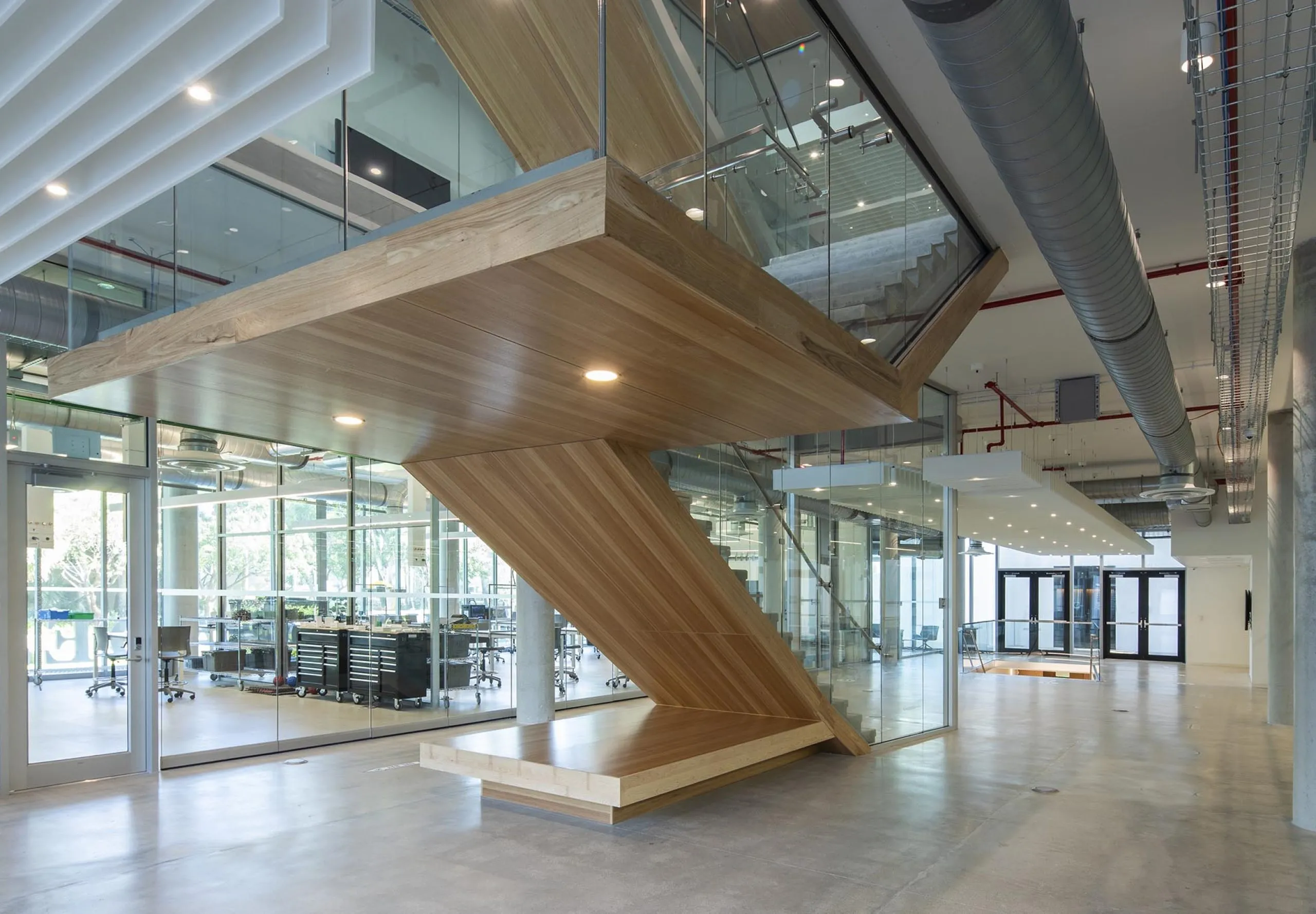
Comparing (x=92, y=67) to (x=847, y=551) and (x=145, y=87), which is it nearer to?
(x=145, y=87)

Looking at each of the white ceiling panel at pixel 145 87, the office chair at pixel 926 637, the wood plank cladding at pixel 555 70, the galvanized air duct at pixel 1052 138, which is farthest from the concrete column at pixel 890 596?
the white ceiling panel at pixel 145 87

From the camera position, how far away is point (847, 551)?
9320 millimetres

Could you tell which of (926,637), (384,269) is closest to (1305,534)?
(926,637)

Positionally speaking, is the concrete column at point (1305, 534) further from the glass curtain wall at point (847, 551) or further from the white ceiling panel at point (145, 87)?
the white ceiling panel at point (145, 87)

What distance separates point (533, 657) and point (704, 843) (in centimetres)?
449

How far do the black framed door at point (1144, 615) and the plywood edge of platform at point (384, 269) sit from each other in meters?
28.3

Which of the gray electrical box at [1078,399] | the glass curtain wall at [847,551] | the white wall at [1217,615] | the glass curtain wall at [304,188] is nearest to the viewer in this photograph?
the glass curtain wall at [304,188]

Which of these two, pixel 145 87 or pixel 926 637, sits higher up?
pixel 145 87

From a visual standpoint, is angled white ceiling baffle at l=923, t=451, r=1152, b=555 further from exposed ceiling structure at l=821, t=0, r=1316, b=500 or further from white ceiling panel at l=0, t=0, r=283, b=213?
white ceiling panel at l=0, t=0, r=283, b=213

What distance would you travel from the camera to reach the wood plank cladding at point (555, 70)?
488 centimetres

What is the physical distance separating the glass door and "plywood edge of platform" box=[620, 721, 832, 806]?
4.86m

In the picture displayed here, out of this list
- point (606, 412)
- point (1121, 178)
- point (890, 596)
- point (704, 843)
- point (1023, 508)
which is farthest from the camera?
point (1023, 508)

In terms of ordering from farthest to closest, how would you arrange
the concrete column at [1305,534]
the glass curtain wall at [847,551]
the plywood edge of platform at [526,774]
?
the glass curtain wall at [847,551] → the concrete column at [1305,534] → the plywood edge of platform at [526,774]

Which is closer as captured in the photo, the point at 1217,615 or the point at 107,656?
the point at 107,656
